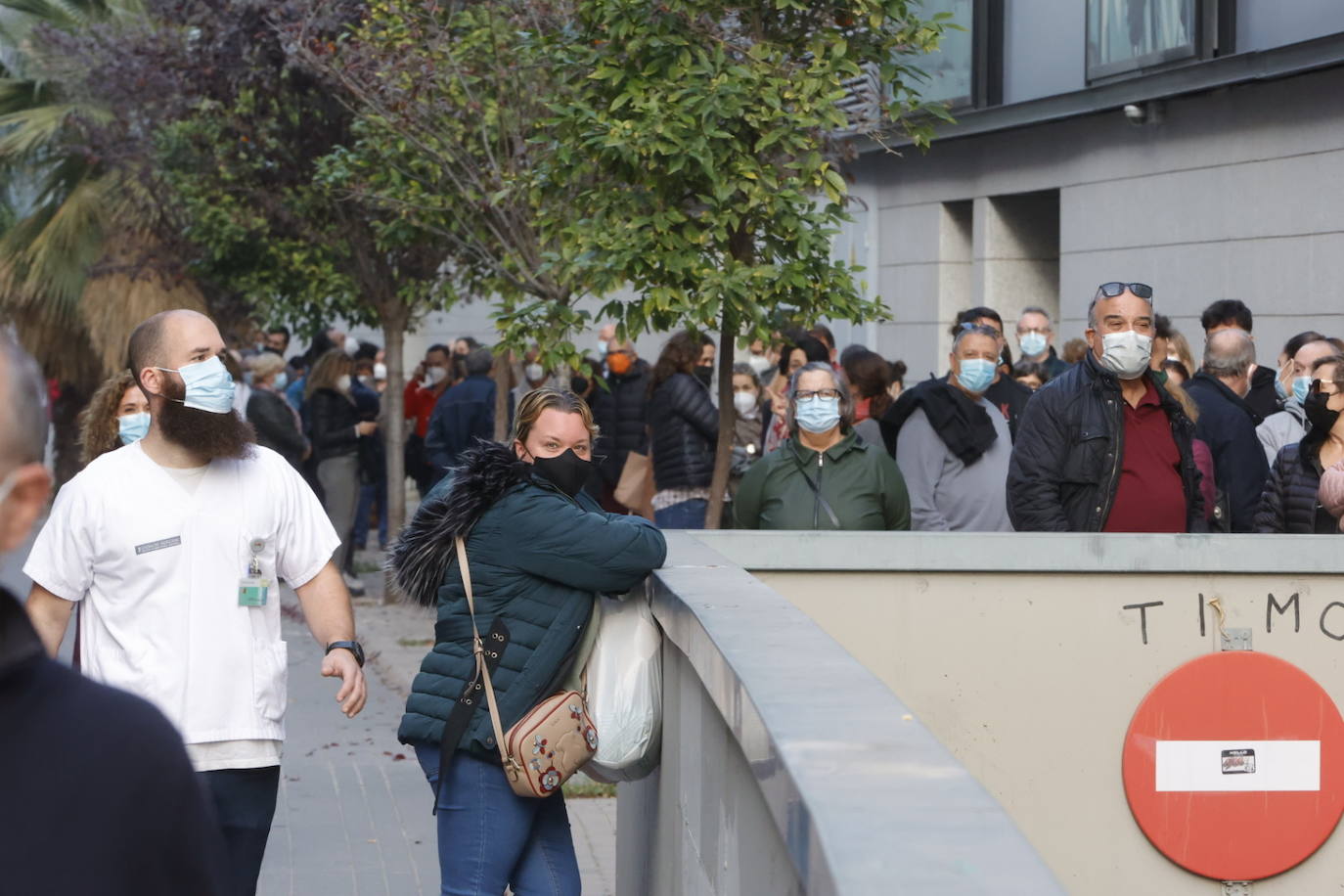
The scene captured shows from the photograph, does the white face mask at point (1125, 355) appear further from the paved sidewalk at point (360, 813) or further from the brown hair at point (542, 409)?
the paved sidewalk at point (360, 813)

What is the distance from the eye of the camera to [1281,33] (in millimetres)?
12641

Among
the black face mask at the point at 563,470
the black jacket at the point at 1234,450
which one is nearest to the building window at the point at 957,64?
the black jacket at the point at 1234,450

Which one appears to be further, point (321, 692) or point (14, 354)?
point (321, 692)

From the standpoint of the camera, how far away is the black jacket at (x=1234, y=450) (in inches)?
314

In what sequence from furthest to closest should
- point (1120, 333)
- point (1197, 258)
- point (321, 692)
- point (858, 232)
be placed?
point (858, 232) < point (1197, 258) < point (321, 692) < point (1120, 333)

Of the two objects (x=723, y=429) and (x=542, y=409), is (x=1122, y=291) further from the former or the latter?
(x=723, y=429)

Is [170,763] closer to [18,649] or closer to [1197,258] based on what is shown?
[18,649]

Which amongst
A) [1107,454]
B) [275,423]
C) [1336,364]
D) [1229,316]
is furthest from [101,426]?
[275,423]

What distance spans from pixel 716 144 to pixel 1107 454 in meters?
2.58

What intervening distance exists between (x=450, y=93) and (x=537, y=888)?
25.0ft

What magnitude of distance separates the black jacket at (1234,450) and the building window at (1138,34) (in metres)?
6.23

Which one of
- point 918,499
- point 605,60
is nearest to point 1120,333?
point 918,499

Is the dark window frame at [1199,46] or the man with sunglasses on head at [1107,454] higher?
the dark window frame at [1199,46]

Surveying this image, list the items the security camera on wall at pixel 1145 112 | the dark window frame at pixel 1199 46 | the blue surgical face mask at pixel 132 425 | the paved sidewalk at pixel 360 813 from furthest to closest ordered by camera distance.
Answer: the security camera on wall at pixel 1145 112 → the dark window frame at pixel 1199 46 → the paved sidewalk at pixel 360 813 → the blue surgical face mask at pixel 132 425
